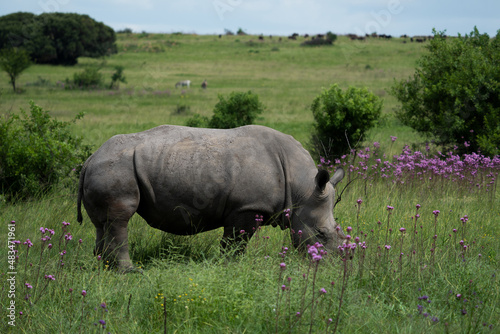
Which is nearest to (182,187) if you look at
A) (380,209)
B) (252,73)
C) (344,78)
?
(380,209)

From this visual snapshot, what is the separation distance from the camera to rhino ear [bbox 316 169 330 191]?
208 inches

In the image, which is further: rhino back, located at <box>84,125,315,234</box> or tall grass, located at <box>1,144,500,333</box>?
rhino back, located at <box>84,125,315,234</box>

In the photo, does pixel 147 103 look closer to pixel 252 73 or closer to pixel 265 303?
pixel 252 73

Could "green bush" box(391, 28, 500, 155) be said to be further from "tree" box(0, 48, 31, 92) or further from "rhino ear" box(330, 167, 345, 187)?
"tree" box(0, 48, 31, 92)

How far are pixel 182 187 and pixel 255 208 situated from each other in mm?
732

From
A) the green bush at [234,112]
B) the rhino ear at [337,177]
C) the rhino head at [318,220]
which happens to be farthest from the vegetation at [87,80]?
the rhino head at [318,220]

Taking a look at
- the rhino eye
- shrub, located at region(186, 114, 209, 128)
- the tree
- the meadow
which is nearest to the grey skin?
the rhino eye

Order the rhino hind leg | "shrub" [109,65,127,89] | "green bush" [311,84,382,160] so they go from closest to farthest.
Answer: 1. the rhino hind leg
2. "green bush" [311,84,382,160]
3. "shrub" [109,65,127,89]

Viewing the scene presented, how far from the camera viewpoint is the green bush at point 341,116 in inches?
473

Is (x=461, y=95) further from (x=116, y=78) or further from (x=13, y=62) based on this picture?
(x=13, y=62)

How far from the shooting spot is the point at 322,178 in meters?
5.34

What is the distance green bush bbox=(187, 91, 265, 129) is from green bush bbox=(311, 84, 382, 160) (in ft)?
8.04

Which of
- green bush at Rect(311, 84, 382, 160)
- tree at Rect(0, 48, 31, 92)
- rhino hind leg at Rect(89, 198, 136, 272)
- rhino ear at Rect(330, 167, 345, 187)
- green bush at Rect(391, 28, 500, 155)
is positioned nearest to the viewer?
rhino hind leg at Rect(89, 198, 136, 272)

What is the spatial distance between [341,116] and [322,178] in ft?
22.4
